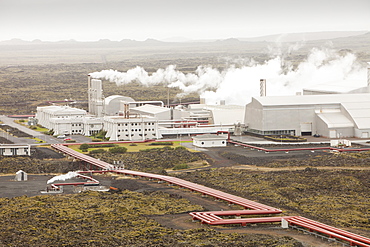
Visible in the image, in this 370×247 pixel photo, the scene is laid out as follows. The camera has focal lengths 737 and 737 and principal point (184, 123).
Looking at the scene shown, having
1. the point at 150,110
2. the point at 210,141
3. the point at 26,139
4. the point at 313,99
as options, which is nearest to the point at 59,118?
the point at 26,139

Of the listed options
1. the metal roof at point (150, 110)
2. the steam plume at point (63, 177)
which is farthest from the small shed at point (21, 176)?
the metal roof at point (150, 110)

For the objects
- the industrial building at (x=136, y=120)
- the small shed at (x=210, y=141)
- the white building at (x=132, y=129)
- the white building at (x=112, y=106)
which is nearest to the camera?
the small shed at (x=210, y=141)

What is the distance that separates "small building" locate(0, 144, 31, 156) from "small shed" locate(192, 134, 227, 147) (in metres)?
17.7

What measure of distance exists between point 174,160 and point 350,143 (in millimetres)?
19725

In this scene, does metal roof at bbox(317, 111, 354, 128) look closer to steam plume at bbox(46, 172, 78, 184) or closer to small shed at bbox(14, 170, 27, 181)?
steam plume at bbox(46, 172, 78, 184)

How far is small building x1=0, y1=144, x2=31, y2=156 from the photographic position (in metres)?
69.7

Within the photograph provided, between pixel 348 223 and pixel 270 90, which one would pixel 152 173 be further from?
pixel 270 90

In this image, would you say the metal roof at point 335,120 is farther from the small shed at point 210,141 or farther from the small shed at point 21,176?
the small shed at point 21,176

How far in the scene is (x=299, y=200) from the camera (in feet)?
153

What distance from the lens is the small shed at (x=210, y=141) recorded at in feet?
253

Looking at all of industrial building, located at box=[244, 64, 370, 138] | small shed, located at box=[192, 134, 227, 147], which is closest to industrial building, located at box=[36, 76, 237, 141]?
industrial building, located at box=[244, 64, 370, 138]

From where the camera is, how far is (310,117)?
85625mm

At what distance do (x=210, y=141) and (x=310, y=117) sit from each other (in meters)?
14.6

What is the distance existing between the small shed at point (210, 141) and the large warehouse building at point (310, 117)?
8.63 m
